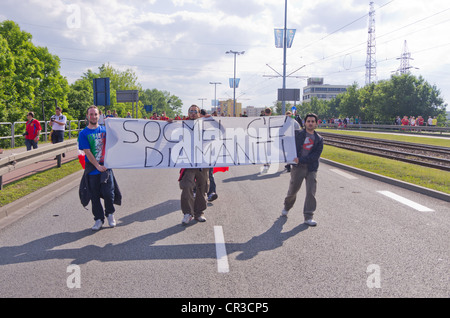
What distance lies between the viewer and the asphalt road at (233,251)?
12.8 ft

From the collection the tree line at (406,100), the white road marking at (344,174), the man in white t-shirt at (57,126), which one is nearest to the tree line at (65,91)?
the tree line at (406,100)

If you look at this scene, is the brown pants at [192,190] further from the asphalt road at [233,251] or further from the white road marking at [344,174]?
the white road marking at [344,174]

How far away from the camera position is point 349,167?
45.0 ft

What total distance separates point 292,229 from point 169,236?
1955 millimetres

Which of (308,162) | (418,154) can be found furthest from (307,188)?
(418,154)

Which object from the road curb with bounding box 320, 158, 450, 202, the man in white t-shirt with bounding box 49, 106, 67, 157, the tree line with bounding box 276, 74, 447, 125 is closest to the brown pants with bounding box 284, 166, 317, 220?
the road curb with bounding box 320, 158, 450, 202

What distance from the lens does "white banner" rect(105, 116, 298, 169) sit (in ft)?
22.7

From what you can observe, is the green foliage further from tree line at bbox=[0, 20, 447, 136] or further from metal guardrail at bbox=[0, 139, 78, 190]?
metal guardrail at bbox=[0, 139, 78, 190]

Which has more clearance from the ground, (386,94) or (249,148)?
(386,94)

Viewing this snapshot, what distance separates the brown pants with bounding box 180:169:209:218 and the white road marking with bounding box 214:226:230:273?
23.6 inches

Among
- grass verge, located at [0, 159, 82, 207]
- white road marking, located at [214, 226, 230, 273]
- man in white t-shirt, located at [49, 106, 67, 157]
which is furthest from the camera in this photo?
man in white t-shirt, located at [49, 106, 67, 157]
